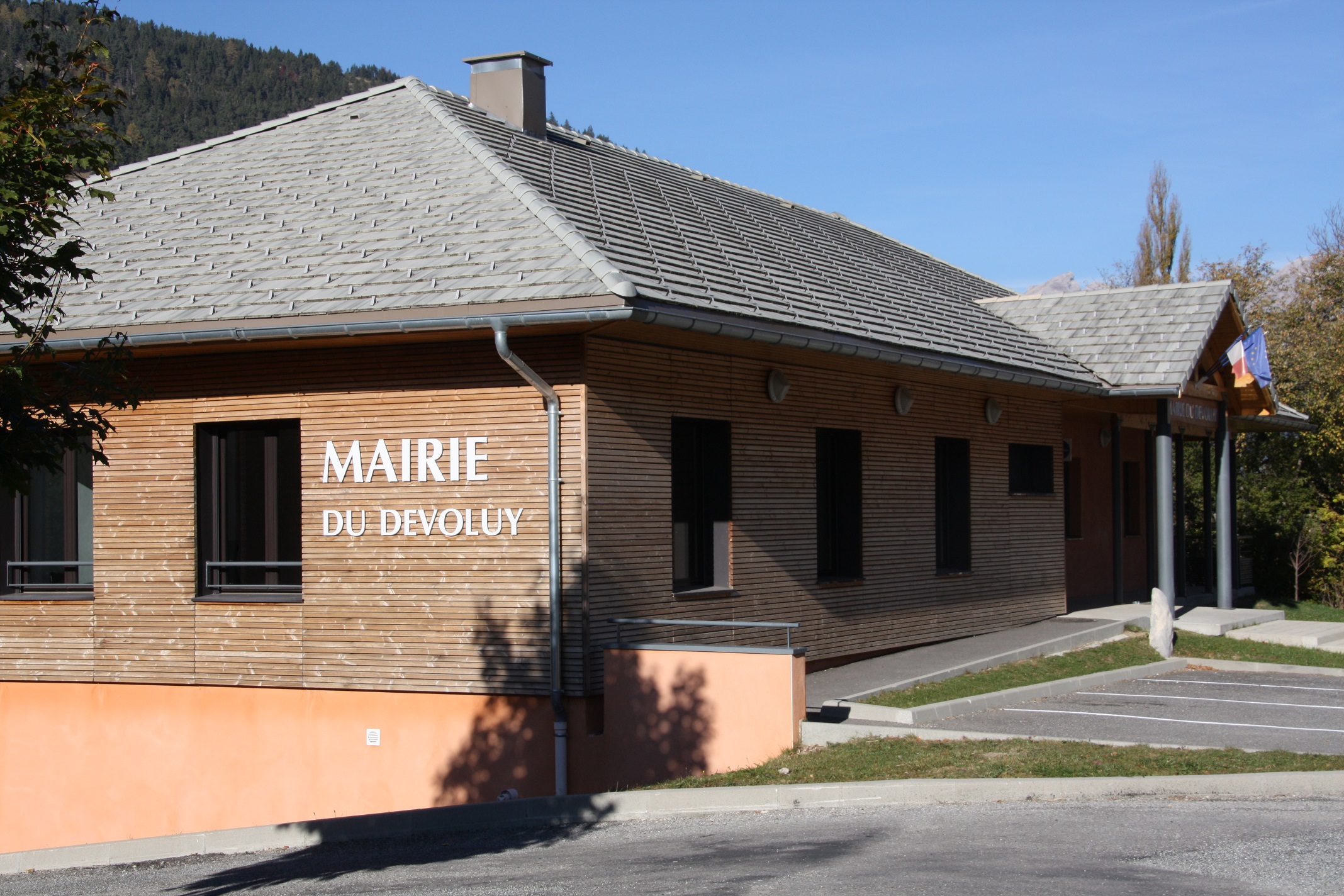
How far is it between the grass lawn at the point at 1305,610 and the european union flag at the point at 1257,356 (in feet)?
12.8

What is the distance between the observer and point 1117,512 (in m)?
22.0

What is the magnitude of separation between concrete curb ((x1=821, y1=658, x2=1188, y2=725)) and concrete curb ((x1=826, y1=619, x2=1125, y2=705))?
0.77ft

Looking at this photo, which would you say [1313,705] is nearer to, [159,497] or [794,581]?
[794,581]

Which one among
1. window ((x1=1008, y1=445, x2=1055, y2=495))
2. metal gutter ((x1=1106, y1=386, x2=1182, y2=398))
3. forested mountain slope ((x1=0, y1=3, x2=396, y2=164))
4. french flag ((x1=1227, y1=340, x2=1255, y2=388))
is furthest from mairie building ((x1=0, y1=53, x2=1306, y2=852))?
forested mountain slope ((x1=0, y1=3, x2=396, y2=164))

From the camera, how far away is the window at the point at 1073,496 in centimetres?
2138

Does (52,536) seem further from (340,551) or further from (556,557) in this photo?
(556,557)

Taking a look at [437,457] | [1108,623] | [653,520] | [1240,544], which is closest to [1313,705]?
[1108,623]

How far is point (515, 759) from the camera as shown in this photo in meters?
11.5

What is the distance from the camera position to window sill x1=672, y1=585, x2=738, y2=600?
1246cm

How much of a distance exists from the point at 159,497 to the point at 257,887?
608cm

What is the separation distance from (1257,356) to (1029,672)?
8.92 metres

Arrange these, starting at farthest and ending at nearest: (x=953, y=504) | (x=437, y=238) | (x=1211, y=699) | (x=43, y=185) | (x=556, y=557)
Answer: (x=953, y=504)
(x=1211, y=699)
(x=437, y=238)
(x=556, y=557)
(x=43, y=185)

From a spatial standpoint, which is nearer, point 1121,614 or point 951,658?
point 951,658

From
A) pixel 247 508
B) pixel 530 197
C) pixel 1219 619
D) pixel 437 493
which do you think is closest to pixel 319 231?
pixel 530 197
